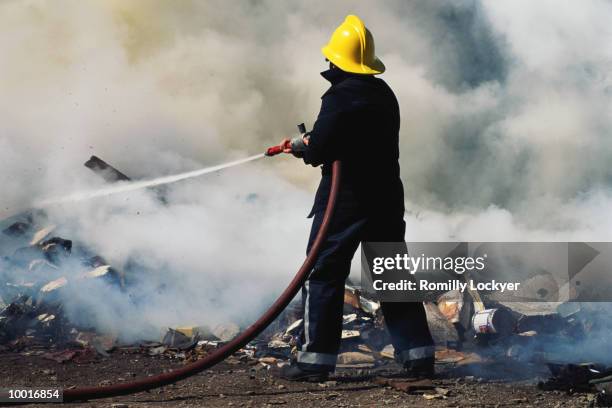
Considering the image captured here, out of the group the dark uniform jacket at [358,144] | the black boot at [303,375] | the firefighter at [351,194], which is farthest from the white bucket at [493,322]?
the black boot at [303,375]

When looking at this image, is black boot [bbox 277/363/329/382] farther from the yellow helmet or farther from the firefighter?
the yellow helmet

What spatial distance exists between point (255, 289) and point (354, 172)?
99.0 inches

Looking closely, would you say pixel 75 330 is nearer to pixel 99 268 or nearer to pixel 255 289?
pixel 99 268

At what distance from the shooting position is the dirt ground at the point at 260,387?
3.64 meters

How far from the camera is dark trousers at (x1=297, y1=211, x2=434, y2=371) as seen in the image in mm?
4121

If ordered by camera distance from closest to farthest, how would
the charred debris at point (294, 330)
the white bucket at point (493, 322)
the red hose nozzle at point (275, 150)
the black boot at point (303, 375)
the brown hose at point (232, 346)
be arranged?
the brown hose at point (232, 346), the black boot at point (303, 375), the red hose nozzle at point (275, 150), the charred debris at point (294, 330), the white bucket at point (493, 322)

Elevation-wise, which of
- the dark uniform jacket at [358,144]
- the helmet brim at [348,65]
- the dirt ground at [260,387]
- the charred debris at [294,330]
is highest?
the helmet brim at [348,65]

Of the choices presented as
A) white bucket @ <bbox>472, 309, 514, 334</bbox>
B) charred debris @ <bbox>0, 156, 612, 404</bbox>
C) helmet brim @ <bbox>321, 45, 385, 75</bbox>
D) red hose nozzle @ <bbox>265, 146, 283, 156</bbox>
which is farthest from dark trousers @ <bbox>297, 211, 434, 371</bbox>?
white bucket @ <bbox>472, 309, 514, 334</bbox>

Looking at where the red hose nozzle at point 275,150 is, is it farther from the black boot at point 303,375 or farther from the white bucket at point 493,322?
the white bucket at point 493,322

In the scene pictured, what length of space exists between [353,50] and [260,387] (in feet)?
6.79

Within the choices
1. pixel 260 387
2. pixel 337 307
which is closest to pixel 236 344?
pixel 260 387

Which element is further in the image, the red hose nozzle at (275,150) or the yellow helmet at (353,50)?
the red hose nozzle at (275,150)

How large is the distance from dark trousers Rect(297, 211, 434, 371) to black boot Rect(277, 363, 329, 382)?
0.10 ft

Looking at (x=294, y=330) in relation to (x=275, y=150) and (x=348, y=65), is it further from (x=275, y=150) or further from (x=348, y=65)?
(x=348, y=65)
